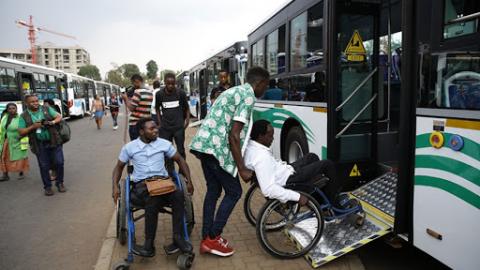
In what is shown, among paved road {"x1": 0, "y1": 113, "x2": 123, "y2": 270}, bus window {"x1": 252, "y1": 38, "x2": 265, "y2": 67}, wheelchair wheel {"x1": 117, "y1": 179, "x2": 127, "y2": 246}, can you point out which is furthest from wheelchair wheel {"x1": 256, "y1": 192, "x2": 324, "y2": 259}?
bus window {"x1": 252, "y1": 38, "x2": 265, "y2": 67}

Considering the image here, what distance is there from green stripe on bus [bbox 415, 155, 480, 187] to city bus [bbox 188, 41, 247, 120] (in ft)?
23.6

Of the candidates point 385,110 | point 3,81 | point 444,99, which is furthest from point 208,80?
point 444,99

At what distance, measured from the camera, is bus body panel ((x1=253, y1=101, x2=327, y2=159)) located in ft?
15.5

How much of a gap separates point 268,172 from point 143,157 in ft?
4.32

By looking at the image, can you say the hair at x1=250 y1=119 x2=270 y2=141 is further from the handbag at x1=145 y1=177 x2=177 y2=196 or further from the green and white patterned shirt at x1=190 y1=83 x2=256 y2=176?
the handbag at x1=145 y1=177 x2=177 y2=196

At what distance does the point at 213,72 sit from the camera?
14398 millimetres

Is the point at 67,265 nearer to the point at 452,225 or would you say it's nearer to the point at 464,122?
the point at 452,225

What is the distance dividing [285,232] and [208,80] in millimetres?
11995

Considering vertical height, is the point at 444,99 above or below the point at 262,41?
below

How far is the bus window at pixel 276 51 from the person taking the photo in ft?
20.3

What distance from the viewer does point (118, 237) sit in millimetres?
4293

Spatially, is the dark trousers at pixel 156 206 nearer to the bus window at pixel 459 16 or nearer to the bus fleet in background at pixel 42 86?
the bus window at pixel 459 16

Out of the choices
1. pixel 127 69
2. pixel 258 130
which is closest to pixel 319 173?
pixel 258 130

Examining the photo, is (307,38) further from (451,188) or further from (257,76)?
(451,188)
